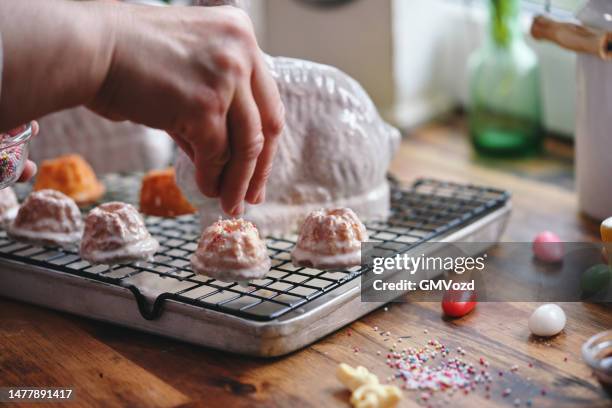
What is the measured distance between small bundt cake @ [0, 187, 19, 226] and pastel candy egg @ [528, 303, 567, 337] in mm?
867

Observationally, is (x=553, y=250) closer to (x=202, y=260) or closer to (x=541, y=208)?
(x=541, y=208)

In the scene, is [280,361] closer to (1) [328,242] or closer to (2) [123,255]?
(1) [328,242]

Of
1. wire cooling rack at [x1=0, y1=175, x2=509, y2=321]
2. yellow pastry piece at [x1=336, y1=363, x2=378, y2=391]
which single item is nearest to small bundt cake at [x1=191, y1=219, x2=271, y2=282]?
wire cooling rack at [x1=0, y1=175, x2=509, y2=321]

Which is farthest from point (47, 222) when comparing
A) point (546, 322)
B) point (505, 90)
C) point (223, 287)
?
point (505, 90)

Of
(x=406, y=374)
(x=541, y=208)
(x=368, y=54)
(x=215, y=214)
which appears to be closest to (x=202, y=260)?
(x=215, y=214)

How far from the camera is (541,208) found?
66.0 inches

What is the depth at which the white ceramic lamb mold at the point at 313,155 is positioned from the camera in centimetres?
141

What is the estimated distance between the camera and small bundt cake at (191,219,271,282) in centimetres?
120

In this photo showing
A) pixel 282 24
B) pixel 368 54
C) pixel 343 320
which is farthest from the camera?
pixel 282 24

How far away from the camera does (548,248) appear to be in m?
1.40

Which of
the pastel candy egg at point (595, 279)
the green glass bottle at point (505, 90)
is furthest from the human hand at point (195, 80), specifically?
the green glass bottle at point (505, 90)

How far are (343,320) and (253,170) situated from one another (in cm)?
24

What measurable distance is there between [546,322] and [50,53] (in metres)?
0.69

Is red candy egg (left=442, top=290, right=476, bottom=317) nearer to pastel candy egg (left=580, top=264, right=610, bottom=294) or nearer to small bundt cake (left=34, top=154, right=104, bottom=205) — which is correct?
pastel candy egg (left=580, top=264, right=610, bottom=294)
